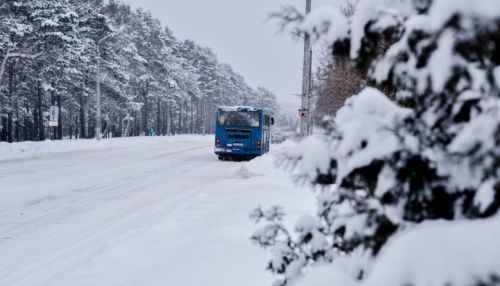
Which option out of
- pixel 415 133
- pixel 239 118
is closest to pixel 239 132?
pixel 239 118

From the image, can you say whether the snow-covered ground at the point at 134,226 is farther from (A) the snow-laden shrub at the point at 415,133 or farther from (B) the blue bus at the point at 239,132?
(B) the blue bus at the point at 239,132

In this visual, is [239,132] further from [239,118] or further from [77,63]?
[77,63]

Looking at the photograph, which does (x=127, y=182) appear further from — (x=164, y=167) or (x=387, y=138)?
(x=387, y=138)

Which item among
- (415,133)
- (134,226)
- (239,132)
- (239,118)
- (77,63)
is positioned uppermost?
(77,63)

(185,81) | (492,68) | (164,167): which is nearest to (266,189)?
(164,167)

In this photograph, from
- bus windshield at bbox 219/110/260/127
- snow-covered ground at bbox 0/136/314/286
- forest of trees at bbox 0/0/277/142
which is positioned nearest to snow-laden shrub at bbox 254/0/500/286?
snow-covered ground at bbox 0/136/314/286

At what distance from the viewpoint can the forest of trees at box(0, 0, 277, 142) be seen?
111ft

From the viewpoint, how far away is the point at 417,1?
6.16ft

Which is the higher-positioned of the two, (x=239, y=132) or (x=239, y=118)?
(x=239, y=118)

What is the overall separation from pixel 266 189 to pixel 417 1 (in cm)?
886

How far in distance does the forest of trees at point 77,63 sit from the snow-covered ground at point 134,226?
4.82m

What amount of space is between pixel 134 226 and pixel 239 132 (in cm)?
1544

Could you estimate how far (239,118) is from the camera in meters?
22.8

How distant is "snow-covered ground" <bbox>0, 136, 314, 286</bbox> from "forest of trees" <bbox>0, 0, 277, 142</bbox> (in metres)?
4.82
